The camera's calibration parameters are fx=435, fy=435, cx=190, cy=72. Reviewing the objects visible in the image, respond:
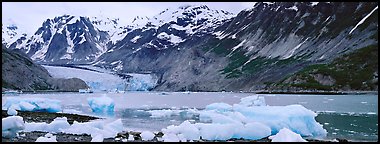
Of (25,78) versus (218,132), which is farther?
(25,78)

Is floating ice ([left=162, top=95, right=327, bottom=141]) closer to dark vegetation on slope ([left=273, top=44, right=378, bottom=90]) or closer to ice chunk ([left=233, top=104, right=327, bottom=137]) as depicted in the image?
ice chunk ([left=233, top=104, right=327, bottom=137])

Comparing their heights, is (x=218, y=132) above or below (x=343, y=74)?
below

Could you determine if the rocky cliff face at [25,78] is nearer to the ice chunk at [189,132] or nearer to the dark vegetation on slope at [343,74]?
the dark vegetation on slope at [343,74]

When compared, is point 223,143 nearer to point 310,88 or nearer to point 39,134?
point 39,134

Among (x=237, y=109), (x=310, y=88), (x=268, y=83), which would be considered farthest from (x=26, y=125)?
(x=268, y=83)

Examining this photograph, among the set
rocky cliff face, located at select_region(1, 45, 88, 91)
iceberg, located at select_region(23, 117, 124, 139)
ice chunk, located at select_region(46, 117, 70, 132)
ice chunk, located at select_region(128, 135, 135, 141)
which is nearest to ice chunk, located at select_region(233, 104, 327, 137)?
ice chunk, located at select_region(128, 135, 135, 141)

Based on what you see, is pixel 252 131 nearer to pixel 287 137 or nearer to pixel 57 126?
pixel 287 137

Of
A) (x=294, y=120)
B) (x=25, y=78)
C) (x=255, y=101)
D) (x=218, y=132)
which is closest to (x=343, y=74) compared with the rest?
(x=255, y=101)

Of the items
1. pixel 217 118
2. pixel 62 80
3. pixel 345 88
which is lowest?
pixel 217 118
